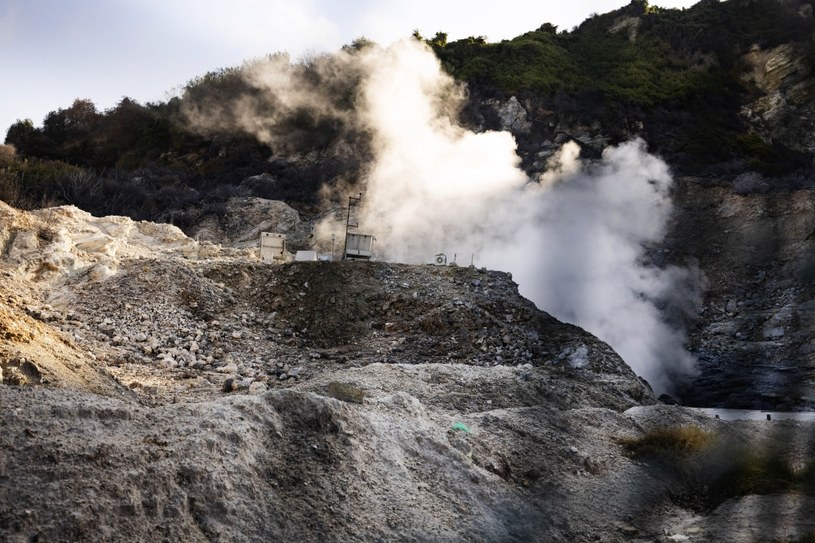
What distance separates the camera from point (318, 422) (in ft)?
18.2

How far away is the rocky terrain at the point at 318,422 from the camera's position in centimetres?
422

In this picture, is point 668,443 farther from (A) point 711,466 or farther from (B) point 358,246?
(B) point 358,246

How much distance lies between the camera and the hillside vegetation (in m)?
28.0

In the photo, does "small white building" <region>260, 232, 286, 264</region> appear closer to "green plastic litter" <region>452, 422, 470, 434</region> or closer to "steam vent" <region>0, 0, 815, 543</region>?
"steam vent" <region>0, 0, 815, 543</region>

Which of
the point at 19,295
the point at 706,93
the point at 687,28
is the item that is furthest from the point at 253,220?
the point at 687,28

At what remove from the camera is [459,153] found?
26.1 m

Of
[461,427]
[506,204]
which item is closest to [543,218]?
[506,204]

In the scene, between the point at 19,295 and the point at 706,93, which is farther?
the point at 706,93

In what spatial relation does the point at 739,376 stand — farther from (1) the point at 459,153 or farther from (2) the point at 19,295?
(2) the point at 19,295

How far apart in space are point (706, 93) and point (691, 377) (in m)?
20.4

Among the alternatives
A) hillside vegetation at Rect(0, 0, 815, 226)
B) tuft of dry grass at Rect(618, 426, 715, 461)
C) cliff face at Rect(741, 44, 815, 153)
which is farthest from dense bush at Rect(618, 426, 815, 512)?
cliff face at Rect(741, 44, 815, 153)

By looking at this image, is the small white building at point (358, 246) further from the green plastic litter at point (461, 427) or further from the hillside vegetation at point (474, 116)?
the green plastic litter at point (461, 427)

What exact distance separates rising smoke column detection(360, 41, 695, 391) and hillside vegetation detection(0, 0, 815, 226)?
1682 mm

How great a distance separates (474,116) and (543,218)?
9765 millimetres
